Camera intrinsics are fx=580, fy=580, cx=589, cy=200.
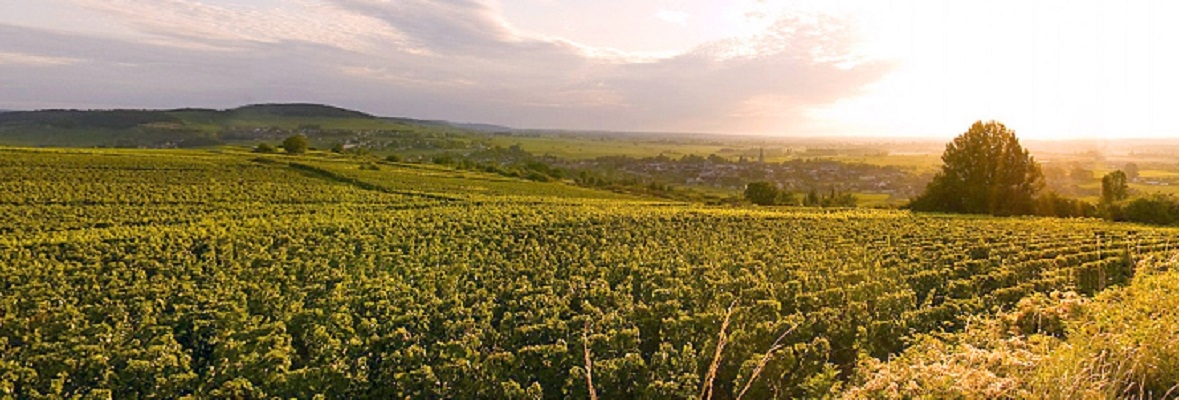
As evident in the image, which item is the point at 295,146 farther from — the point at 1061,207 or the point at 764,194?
the point at 1061,207

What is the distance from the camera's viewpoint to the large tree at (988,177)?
50312 mm

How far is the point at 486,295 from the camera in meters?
16.5

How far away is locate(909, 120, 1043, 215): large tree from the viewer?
50.3 m

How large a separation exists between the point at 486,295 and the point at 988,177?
2040 inches

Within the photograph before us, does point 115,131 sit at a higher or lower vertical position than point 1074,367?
higher

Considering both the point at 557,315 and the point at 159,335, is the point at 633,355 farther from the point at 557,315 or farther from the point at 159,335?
the point at 159,335

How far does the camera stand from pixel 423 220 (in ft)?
107

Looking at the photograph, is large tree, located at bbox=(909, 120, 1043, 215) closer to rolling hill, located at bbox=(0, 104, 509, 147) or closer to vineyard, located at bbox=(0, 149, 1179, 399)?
vineyard, located at bbox=(0, 149, 1179, 399)

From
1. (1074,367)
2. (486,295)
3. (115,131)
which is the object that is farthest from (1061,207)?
(115,131)

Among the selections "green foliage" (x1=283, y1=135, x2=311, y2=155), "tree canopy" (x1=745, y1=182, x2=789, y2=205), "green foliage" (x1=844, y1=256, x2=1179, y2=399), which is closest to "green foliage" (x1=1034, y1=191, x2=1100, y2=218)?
"tree canopy" (x1=745, y1=182, x2=789, y2=205)

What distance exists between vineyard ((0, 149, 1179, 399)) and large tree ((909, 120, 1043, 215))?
19313 millimetres

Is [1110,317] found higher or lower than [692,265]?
higher

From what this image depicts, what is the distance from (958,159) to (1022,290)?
1683 inches

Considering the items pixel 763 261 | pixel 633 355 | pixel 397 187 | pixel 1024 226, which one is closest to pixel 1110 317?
pixel 633 355
